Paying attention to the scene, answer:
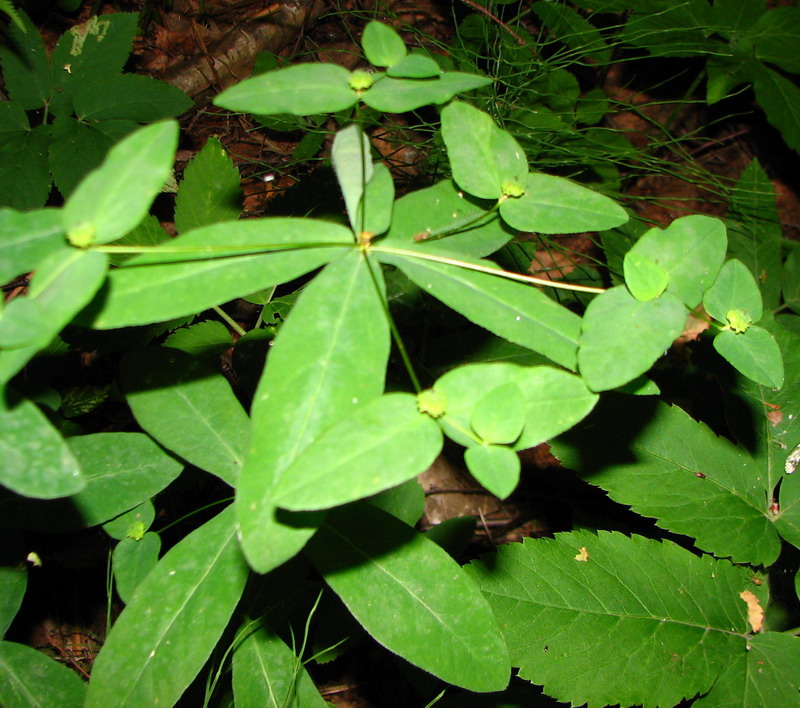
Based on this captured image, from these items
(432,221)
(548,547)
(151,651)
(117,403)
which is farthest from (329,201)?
(151,651)

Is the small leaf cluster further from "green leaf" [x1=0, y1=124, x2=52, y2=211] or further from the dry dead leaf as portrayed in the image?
"green leaf" [x1=0, y1=124, x2=52, y2=211]

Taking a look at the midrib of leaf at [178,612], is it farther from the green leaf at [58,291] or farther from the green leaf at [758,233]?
the green leaf at [758,233]

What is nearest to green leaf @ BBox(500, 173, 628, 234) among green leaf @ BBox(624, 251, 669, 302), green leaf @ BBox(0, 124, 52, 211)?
green leaf @ BBox(624, 251, 669, 302)

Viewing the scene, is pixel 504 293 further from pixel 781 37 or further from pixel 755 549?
pixel 781 37

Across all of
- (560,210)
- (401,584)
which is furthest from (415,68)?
(401,584)

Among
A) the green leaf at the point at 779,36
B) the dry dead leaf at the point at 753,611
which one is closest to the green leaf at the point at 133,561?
the dry dead leaf at the point at 753,611
